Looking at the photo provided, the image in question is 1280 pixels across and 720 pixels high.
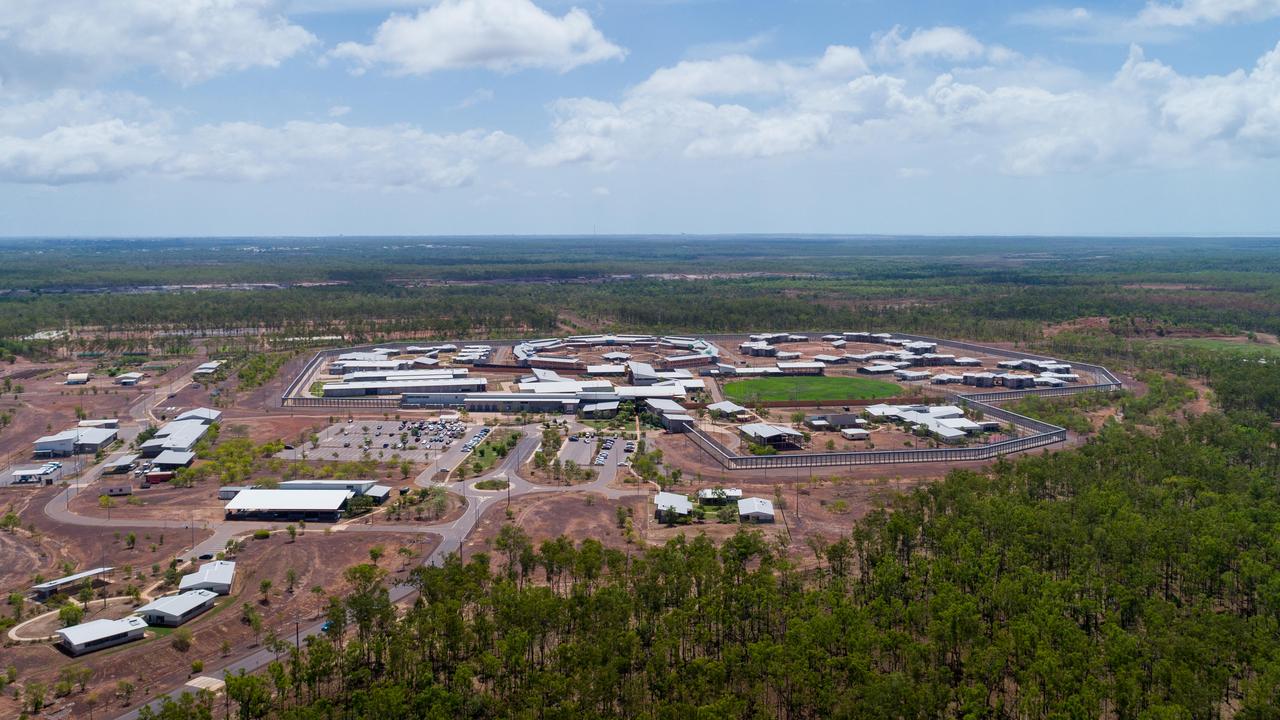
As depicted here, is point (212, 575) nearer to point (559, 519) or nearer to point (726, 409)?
point (559, 519)

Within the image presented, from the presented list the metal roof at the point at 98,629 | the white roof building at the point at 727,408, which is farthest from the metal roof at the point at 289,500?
the white roof building at the point at 727,408

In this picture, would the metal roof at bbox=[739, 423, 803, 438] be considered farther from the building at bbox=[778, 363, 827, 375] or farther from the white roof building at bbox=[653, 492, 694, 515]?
the building at bbox=[778, 363, 827, 375]

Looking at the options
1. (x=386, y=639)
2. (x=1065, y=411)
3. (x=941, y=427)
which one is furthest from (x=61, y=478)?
(x=1065, y=411)

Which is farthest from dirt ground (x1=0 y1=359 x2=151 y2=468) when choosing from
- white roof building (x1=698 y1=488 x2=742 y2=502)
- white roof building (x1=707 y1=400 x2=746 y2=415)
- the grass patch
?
the grass patch

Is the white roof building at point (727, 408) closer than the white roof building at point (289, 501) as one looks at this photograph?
No

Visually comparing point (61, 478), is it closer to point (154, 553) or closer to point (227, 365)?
point (154, 553)

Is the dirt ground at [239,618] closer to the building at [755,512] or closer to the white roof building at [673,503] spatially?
the white roof building at [673,503]

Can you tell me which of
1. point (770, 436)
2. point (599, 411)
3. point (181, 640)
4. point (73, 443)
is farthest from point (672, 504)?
point (73, 443)
